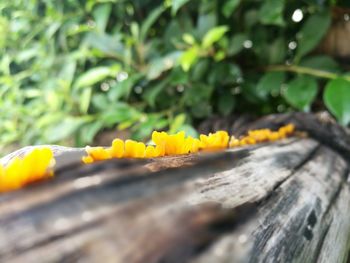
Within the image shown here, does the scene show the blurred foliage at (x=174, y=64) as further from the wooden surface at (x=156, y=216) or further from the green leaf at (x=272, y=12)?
the wooden surface at (x=156, y=216)

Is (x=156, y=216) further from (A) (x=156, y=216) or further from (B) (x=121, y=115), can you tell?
(B) (x=121, y=115)

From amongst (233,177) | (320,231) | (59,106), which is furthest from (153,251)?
(59,106)

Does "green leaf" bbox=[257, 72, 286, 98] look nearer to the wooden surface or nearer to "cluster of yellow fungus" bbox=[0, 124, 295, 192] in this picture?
"cluster of yellow fungus" bbox=[0, 124, 295, 192]

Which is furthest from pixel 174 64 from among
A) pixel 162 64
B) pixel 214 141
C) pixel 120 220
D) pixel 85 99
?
pixel 120 220

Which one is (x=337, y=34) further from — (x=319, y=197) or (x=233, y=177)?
(x=233, y=177)

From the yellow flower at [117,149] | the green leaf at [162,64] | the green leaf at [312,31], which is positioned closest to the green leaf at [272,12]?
the green leaf at [312,31]

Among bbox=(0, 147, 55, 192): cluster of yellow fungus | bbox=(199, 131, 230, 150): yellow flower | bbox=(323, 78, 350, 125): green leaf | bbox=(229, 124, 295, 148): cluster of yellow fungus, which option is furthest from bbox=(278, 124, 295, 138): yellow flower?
bbox=(0, 147, 55, 192): cluster of yellow fungus
